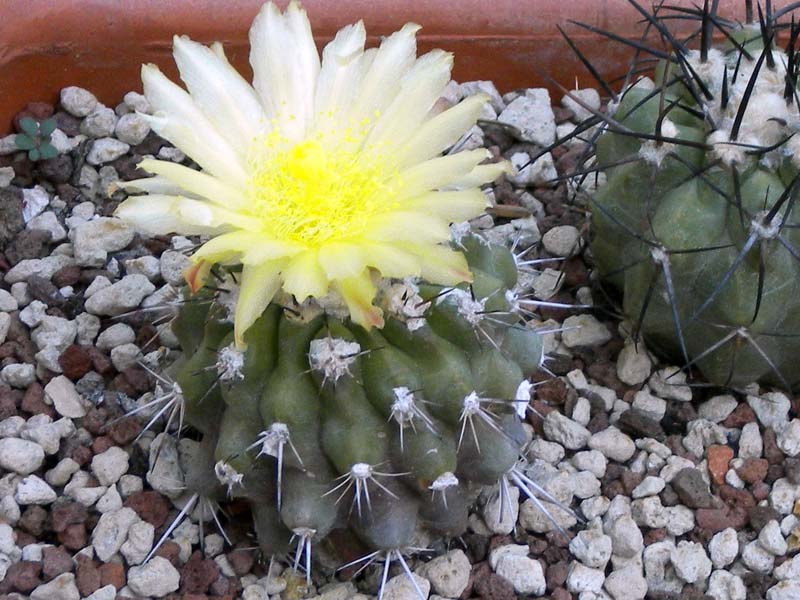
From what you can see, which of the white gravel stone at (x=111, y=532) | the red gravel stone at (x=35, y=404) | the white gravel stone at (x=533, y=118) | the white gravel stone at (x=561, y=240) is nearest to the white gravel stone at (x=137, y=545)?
the white gravel stone at (x=111, y=532)

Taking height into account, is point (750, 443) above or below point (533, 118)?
below

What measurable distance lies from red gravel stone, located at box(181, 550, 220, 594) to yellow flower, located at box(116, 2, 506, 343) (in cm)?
46

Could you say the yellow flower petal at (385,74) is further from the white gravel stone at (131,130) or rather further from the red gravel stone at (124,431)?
the white gravel stone at (131,130)

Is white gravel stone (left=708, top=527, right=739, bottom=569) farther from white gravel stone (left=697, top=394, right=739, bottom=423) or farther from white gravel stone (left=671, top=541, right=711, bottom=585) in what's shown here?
white gravel stone (left=697, top=394, right=739, bottom=423)

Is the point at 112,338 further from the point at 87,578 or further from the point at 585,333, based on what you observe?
the point at 585,333

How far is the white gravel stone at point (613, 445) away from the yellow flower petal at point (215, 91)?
0.68 metres

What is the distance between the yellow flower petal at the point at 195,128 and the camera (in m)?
1.18

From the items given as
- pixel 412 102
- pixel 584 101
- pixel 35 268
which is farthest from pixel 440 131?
pixel 584 101

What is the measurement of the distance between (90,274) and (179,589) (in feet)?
1.78

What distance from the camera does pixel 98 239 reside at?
5.70 ft

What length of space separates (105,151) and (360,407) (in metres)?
0.89

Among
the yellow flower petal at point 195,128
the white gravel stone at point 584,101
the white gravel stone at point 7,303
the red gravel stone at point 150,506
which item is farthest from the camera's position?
the white gravel stone at point 584,101

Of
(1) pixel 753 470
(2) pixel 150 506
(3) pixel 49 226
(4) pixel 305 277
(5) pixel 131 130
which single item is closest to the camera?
(4) pixel 305 277

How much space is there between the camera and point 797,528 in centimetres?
150
